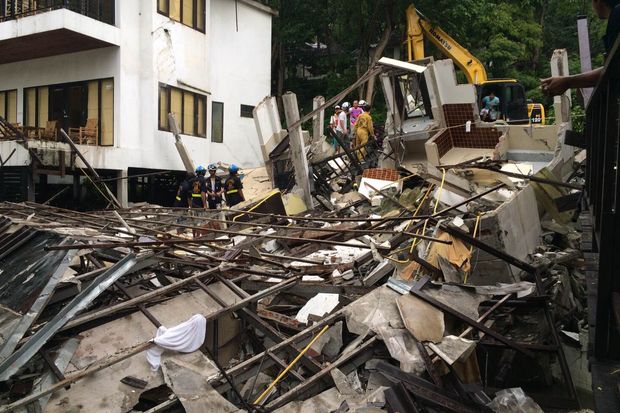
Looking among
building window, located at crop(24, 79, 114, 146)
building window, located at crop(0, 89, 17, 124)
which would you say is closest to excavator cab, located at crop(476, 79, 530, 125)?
building window, located at crop(24, 79, 114, 146)

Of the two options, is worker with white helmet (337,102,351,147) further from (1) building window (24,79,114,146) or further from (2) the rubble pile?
(2) the rubble pile

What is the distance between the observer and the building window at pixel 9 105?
61.1 feet

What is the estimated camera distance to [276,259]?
668 cm

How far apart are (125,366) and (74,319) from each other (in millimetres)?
544

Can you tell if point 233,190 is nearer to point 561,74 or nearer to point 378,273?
point 378,273

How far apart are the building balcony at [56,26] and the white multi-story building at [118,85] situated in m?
0.03

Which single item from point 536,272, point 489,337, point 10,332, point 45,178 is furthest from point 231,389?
point 45,178

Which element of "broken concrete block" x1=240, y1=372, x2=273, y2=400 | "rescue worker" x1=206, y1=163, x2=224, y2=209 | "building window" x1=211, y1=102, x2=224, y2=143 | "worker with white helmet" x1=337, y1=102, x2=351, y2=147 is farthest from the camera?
"building window" x1=211, y1=102, x2=224, y2=143

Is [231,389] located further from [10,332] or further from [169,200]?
[169,200]

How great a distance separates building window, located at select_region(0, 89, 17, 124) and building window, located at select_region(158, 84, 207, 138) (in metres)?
6.05

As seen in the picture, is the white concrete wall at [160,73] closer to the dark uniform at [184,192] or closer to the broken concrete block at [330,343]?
the dark uniform at [184,192]

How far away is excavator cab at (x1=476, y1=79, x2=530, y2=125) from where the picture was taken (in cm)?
1565

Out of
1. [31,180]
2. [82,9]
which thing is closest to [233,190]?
[31,180]

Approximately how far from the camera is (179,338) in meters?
4.22
